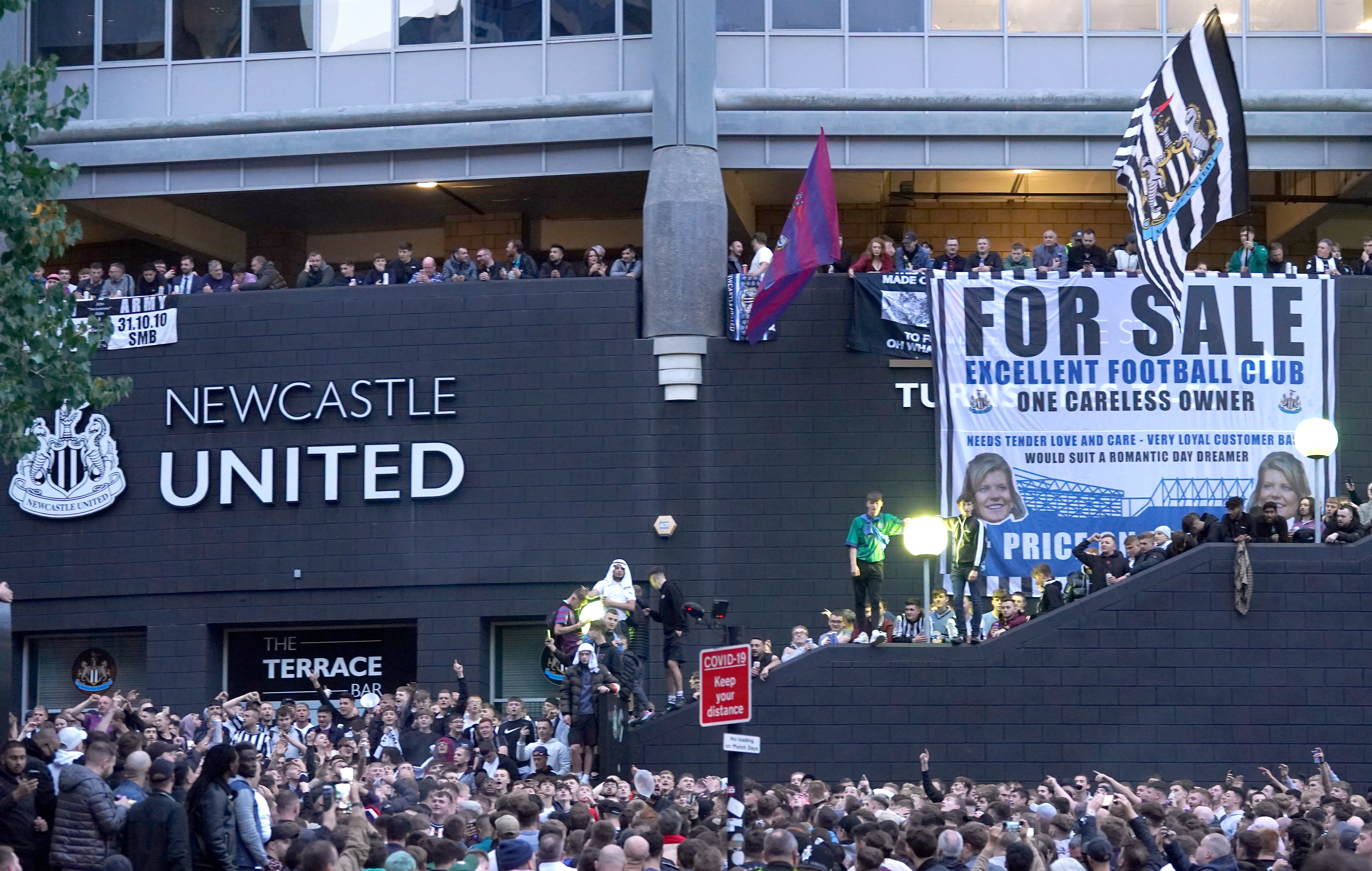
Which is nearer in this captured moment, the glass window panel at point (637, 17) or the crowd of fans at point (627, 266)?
the crowd of fans at point (627, 266)

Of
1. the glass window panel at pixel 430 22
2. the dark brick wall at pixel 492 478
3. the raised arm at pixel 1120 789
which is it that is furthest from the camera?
the glass window panel at pixel 430 22

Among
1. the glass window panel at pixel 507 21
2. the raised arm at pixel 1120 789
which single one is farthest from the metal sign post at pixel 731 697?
the glass window panel at pixel 507 21

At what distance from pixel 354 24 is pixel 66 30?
190 inches

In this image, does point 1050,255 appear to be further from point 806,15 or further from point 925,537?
point 925,537

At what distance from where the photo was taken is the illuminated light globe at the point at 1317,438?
20906mm

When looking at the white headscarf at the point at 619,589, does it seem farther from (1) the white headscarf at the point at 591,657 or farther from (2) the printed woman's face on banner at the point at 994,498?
(2) the printed woman's face on banner at the point at 994,498

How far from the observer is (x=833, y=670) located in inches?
843

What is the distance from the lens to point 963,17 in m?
26.2

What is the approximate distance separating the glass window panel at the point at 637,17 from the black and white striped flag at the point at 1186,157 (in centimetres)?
768

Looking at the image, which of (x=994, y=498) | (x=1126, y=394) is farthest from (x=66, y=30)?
(x=1126, y=394)

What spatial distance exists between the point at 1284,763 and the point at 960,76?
35.9 ft

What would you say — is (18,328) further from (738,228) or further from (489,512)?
(738,228)

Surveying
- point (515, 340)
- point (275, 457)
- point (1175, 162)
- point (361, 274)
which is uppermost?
point (1175, 162)

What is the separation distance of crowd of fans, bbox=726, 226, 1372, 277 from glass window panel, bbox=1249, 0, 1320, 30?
3.24 metres
